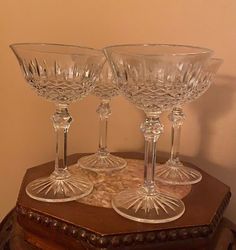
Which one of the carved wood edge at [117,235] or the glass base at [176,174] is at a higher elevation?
the glass base at [176,174]

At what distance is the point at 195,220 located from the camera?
65 centimetres

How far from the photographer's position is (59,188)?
73cm

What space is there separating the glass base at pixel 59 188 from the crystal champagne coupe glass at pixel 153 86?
7cm

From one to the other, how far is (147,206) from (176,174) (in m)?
0.16

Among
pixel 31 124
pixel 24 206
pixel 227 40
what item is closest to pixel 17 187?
pixel 31 124

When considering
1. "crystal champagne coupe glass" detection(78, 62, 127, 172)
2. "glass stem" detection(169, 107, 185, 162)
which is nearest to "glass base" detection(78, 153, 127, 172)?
"crystal champagne coupe glass" detection(78, 62, 127, 172)

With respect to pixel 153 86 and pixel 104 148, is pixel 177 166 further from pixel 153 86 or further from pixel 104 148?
pixel 153 86

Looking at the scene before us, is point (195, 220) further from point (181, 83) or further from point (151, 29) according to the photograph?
point (151, 29)

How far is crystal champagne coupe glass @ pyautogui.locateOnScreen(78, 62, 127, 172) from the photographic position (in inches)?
32.7

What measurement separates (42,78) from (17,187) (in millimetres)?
444

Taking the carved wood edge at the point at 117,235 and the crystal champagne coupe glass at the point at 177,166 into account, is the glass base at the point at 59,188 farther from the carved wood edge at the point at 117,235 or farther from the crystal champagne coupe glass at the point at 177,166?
the crystal champagne coupe glass at the point at 177,166

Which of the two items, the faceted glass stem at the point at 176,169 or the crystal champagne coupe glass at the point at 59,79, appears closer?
the crystal champagne coupe glass at the point at 59,79

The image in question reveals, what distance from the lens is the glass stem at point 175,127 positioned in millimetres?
829

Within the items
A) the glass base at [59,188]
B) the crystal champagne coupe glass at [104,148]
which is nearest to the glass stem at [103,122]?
the crystal champagne coupe glass at [104,148]
